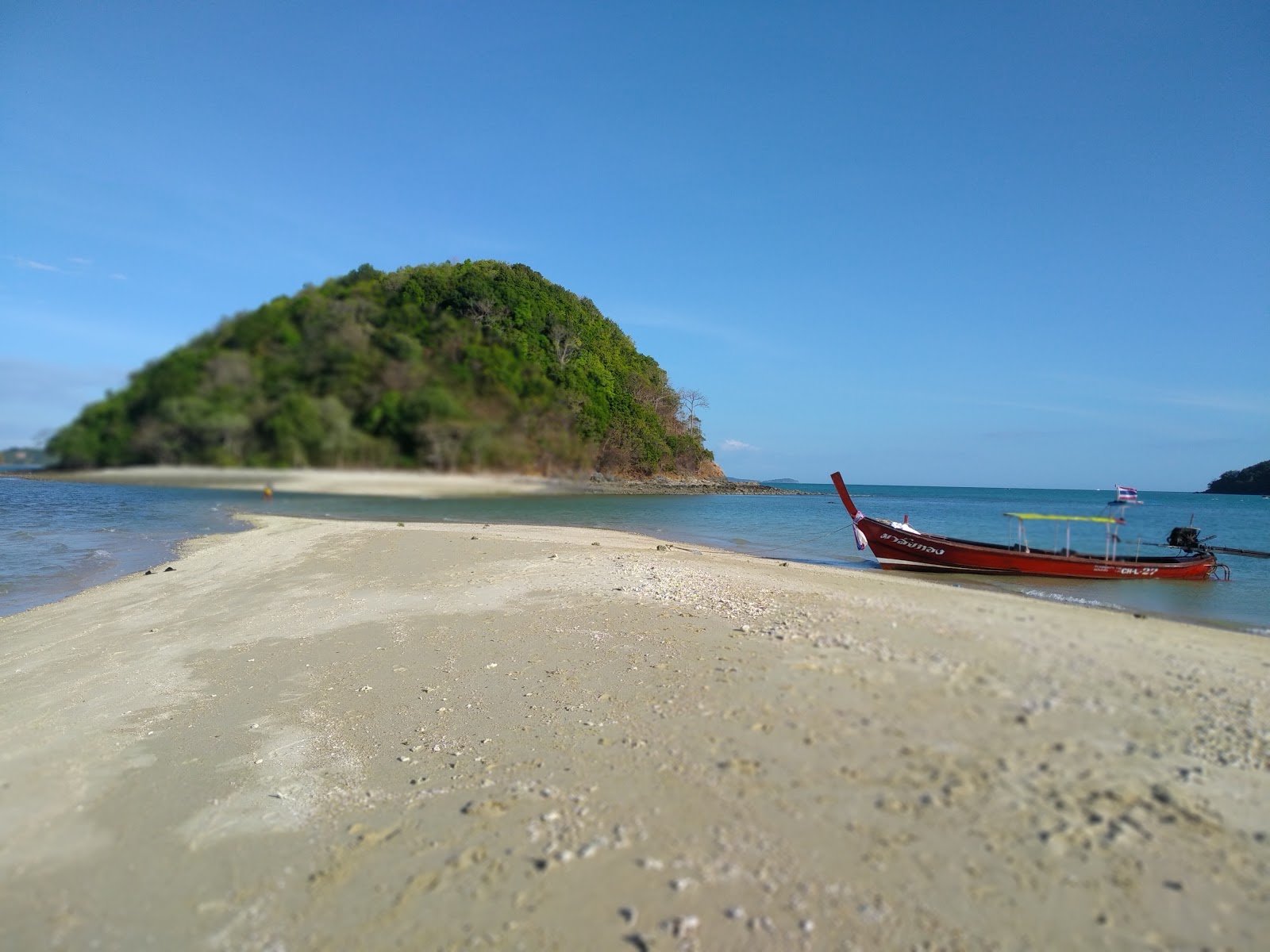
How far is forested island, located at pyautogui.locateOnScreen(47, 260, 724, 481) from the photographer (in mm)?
3090

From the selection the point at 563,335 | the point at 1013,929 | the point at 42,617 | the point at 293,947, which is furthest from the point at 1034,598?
the point at 42,617

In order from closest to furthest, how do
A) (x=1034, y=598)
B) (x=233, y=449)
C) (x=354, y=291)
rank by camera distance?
(x=233, y=449) → (x=354, y=291) → (x=1034, y=598)

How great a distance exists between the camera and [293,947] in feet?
12.0

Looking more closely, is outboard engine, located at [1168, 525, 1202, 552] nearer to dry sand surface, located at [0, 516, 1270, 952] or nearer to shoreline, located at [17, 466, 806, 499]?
dry sand surface, located at [0, 516, 1270, 952]

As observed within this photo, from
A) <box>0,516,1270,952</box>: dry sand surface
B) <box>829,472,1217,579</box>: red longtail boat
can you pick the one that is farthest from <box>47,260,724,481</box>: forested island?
<box>829,472,1217,579</box>: red longtail boat

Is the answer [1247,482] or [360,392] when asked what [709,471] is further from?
[1247,482]

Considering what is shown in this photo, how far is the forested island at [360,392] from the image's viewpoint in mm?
3090

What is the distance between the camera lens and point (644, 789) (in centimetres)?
501

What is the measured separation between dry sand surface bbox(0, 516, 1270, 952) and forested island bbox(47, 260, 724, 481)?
2562 mm

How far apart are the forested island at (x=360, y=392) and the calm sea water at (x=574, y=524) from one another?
0.41 meters

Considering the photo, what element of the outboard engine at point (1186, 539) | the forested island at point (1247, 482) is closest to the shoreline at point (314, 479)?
the outboard engine at point (1186, 539)

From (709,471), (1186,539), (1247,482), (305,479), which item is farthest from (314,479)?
(1247,482)

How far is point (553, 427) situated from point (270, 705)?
568cm

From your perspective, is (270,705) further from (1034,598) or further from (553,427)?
(1034,598)
